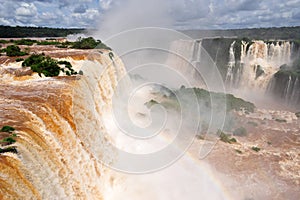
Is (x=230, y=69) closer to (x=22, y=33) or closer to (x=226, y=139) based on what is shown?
(x=226, y=139)

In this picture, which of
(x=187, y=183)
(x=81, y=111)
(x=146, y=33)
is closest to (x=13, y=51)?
(x=81, y=111)

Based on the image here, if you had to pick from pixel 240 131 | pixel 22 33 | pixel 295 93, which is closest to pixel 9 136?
pixel 240 131

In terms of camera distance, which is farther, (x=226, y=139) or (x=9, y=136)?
(x=226, y=139)

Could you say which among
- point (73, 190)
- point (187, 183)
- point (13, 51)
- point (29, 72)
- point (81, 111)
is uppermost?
point (13, 51)

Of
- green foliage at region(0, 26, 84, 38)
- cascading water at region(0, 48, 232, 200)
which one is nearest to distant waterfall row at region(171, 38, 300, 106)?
cascading water at region(0, 48, 232, 200)

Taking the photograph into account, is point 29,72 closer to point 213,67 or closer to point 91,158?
point 91,158
